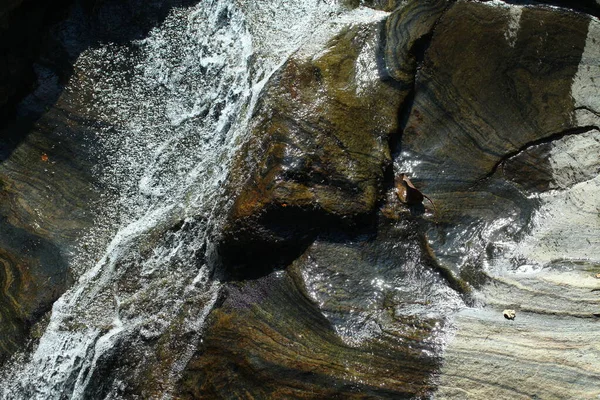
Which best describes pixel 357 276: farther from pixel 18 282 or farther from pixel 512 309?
pixel 18 282

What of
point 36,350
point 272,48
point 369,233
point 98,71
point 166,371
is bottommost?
point 36,350

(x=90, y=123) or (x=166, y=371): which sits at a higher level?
(x=90, y=123)

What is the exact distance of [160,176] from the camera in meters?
5.25

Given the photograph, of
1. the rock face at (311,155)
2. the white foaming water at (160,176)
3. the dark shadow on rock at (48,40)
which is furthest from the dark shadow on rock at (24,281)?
the rock face at (311,155)

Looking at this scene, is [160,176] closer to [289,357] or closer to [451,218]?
[289,357]

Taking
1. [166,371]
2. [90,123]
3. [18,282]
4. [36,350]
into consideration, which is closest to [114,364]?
[166,371]

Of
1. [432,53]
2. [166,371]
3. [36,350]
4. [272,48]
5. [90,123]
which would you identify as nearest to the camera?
[166,371]

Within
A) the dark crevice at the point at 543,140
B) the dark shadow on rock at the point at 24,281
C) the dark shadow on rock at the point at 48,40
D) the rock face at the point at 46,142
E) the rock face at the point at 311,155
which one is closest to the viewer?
the rock face at the point at 311,155

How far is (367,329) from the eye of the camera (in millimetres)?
3537

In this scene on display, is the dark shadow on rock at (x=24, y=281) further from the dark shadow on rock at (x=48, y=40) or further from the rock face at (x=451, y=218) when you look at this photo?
the rock face at (x=451, y=218)

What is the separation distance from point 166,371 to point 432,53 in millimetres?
2783

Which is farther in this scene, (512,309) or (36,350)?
(36,350)

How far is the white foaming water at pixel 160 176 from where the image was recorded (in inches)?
164

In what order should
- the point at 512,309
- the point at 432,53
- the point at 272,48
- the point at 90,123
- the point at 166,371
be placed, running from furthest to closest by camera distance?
the point at 90,123
the point at 272,48
the point at 432,53
the point at 166,371
the point at 512,309
